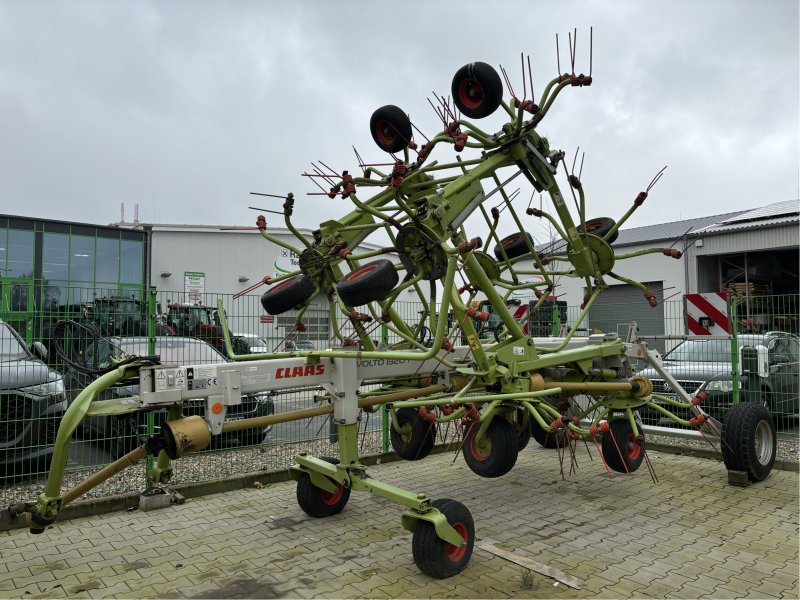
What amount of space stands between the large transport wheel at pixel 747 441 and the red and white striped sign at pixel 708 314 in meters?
1.57

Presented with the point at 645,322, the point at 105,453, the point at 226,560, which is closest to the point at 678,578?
the point at 226,560

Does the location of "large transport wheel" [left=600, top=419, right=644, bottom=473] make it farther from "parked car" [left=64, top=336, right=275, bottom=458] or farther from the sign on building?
the sign on building

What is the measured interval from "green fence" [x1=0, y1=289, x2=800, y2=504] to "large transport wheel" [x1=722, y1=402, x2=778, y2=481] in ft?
4.18

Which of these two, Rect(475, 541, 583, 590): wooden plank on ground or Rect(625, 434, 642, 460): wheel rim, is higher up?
Rect(625, 434, 642, 460): wheel rim

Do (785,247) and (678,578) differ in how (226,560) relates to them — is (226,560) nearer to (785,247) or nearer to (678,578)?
(678,578)

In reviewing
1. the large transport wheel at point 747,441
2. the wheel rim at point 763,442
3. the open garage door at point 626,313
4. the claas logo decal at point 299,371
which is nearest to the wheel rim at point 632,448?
the large transport wheel at point 747,441

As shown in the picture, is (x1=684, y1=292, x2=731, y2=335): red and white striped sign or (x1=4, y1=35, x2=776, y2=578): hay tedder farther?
(x1=684, y1=292, x2=731, y2=335): red and white striped sign

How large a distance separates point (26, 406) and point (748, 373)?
8560 millimetres

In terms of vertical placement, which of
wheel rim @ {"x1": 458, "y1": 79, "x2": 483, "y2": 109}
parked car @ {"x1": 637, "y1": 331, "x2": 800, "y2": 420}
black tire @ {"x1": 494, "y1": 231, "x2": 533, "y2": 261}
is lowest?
parked car @ {"x1": 637, "y1": 331, "x2": 800, "y2": 420}

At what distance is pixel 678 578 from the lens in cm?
407

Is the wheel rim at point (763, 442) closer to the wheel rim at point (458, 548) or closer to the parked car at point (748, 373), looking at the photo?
the parked car at point (748, 373)

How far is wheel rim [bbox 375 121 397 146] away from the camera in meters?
5.58

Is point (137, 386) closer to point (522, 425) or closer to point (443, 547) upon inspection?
point (443, 547)

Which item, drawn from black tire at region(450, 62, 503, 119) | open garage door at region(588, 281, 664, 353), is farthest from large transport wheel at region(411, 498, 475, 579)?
open garage door at region(588, 281, 664, 353)
